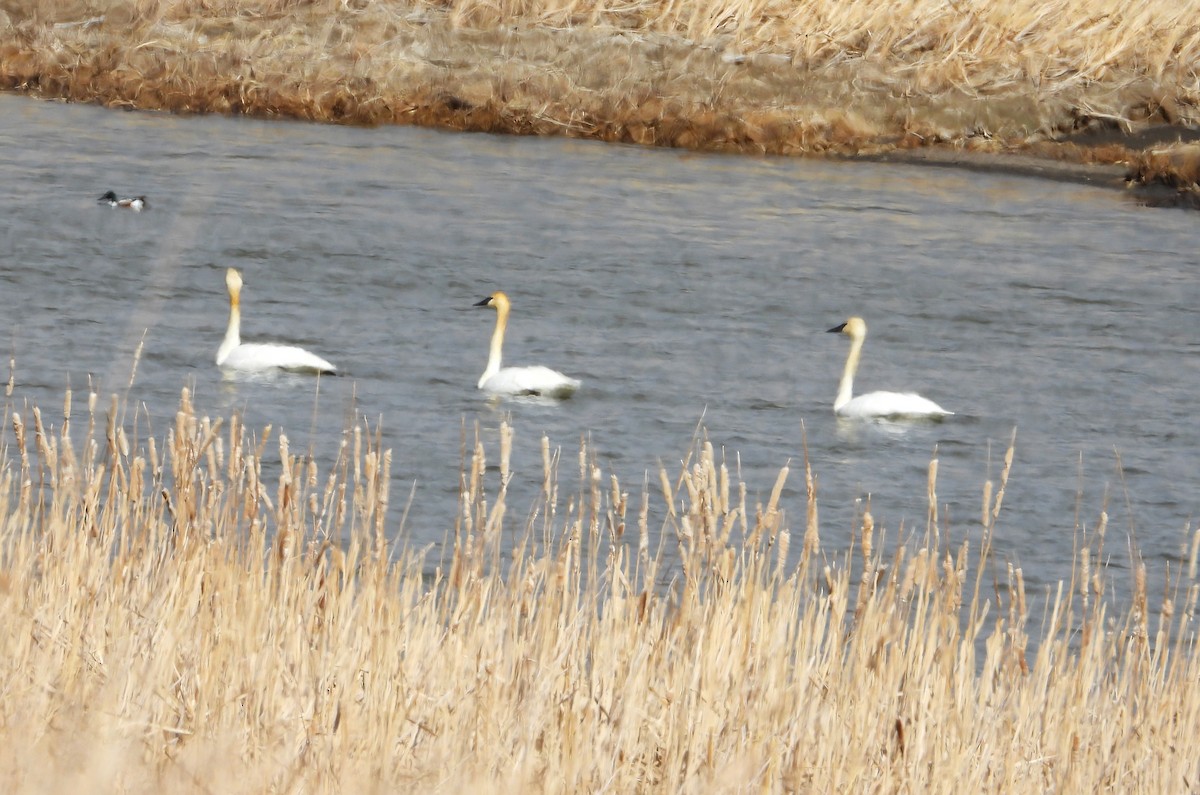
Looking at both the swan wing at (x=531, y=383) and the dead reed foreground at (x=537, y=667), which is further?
the swan wing at (x=531, y=383)

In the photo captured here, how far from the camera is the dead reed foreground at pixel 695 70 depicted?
26.8 metres

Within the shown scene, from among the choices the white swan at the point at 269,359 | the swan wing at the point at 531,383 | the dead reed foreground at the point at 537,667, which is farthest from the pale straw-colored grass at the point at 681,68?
the dead reed foreground at the point at 537,667

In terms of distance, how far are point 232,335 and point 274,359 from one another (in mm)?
806

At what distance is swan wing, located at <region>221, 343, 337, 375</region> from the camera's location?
46.8 ft

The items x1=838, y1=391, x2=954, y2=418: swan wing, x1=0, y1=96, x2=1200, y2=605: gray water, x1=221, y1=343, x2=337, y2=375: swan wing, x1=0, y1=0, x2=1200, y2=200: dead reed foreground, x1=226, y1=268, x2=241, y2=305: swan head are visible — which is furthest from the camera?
x1=0, y1=0, x2=1200, y2=200: dead reed foreground

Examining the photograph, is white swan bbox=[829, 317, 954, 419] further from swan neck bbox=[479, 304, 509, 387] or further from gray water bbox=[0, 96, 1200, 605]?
swan neck bbox=[479, 304, 509, 387]

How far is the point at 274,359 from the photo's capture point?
1422 centimetres

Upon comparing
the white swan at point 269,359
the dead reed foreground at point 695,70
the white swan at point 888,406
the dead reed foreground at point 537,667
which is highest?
the dead reed foreground at point 695,70

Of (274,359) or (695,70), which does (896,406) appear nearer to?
(274,359)

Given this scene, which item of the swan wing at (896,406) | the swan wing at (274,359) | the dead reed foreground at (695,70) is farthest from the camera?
the dead reed foreground at (695,70)

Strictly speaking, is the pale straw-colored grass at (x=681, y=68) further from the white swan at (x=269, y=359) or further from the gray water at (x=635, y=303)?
the white swan at (x=269, y=359)

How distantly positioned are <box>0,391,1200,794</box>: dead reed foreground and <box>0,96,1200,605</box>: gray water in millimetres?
4014

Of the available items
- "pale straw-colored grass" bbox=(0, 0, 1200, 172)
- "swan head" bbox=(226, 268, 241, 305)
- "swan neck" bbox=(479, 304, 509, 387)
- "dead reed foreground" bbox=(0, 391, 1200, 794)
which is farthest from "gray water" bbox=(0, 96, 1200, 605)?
"dead reed foreground" bbox=(0, 391, 1200, 794)

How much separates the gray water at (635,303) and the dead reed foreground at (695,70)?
31.9 inches
